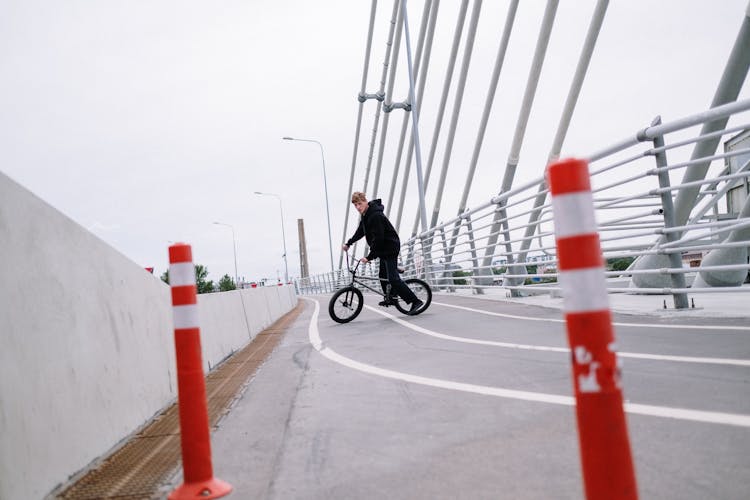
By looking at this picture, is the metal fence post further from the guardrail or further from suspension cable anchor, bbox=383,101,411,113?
suspension cable anchor, bbox=383,101,411,113

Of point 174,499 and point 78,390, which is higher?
point 78,390

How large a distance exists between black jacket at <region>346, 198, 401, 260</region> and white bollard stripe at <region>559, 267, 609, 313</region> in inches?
318

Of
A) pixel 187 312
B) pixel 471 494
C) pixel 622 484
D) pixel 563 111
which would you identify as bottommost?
pixel 471 494

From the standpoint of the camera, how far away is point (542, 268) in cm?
1012

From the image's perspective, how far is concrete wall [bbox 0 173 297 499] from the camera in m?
2.51

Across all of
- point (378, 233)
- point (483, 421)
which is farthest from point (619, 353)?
point (378, 233)

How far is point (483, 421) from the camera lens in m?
3.22

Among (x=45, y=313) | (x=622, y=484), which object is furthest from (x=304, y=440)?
(x=622, y=484)

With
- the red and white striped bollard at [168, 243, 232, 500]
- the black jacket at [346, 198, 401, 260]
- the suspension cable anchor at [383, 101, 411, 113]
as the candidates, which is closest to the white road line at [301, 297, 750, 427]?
the red and white striped bollard at [168, 243, 232, 500]

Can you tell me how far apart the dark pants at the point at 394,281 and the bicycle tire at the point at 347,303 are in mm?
447

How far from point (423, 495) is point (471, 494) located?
0.55 feet

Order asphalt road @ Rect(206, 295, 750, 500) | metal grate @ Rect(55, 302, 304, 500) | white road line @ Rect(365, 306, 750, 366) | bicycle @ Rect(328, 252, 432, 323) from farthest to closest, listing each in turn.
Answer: bicycle @ Rect(328, 252, 432, 323), white road line @ Rect(365, 306, 750, 366), metal grate @ Rect(55, 302, 304, 500), asphalt road @ Rect(206, 295, 750, 500)

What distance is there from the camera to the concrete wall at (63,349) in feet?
8.24

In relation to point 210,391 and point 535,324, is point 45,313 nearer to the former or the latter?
point 210,391
